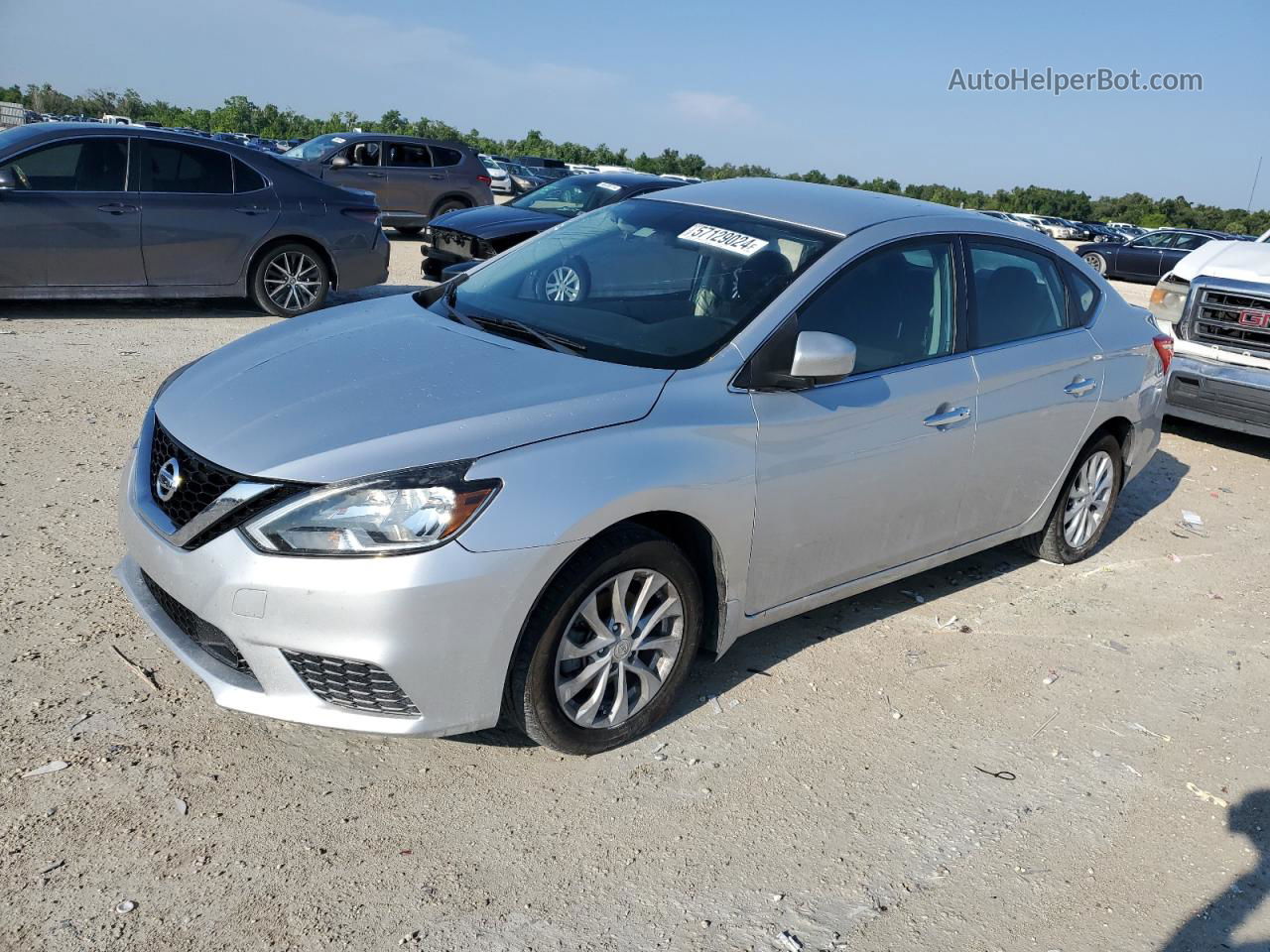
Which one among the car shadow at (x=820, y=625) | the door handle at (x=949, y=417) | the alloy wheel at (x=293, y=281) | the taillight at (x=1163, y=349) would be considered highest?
the taillight at (x=1163, y=349)

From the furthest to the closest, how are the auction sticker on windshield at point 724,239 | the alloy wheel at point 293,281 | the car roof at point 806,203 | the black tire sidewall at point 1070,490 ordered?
the alloy wheel at point 293,281 → the black tire sidewall at point 1070,490 → the car roof at point 806,203 → the auction sticker on windshield at point 724,239

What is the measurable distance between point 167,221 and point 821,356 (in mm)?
7119

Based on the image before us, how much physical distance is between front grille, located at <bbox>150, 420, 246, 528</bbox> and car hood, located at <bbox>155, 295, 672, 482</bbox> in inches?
1.2

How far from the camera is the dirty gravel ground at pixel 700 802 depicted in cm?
284

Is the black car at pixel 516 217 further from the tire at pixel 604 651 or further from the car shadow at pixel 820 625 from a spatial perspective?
the tire at pixel 604 651

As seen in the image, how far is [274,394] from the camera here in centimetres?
352

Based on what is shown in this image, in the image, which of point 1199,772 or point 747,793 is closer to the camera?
point 747,793

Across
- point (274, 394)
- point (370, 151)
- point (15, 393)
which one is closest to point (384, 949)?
point (274, 394)

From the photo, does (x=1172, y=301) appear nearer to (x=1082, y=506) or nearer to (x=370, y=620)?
(x=1082, y=506)

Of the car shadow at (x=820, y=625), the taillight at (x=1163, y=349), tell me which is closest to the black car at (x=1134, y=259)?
the taillight at (x=1163, y=349)

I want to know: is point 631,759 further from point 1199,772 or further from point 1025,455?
point 1025,455

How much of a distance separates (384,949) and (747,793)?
4.16ft

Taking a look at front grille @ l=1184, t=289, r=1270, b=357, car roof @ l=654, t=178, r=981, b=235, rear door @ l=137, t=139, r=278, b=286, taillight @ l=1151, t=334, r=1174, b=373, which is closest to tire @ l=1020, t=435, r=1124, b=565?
taillight @ l=1151, t=334, r=1174, b=373

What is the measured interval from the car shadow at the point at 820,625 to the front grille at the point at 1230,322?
2.37 m
